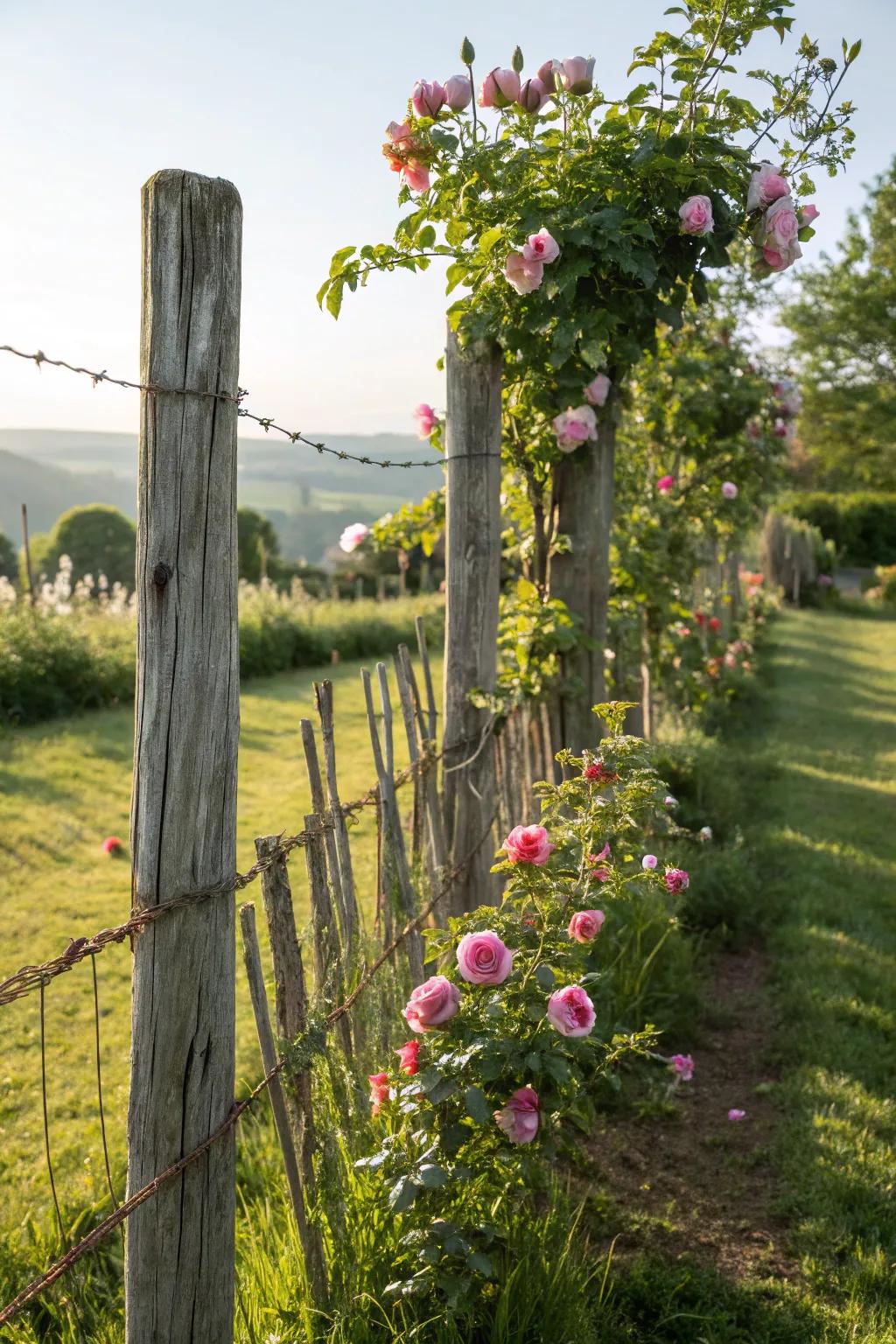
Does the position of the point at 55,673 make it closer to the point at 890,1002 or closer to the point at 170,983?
the point at 890,1002

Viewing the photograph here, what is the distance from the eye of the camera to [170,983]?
5.41 ft

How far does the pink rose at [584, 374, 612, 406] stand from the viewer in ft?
11.2

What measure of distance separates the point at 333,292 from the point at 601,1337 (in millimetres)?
2633

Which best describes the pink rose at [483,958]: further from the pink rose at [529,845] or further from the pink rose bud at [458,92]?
the pink rose bud at [458,92]

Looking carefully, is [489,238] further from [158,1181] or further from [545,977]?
[158,1181]

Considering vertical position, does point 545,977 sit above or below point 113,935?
below

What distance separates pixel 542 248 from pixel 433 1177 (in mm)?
2135

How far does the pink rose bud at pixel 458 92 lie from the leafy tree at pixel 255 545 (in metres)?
16.5

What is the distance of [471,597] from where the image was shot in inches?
125

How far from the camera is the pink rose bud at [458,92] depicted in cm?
276

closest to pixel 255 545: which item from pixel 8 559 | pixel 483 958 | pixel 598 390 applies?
pixel 8 559

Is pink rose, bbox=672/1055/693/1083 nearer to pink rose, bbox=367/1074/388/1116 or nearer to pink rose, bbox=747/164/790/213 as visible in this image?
pink rose, bbox=367/1074/388/1116

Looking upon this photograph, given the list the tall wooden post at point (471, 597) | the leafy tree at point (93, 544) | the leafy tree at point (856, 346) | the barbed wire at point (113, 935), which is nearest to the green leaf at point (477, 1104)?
the barbed wire at point (113, 935)

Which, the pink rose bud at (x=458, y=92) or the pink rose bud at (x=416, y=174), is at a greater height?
the pink rose bud at (x=458, y=92)
